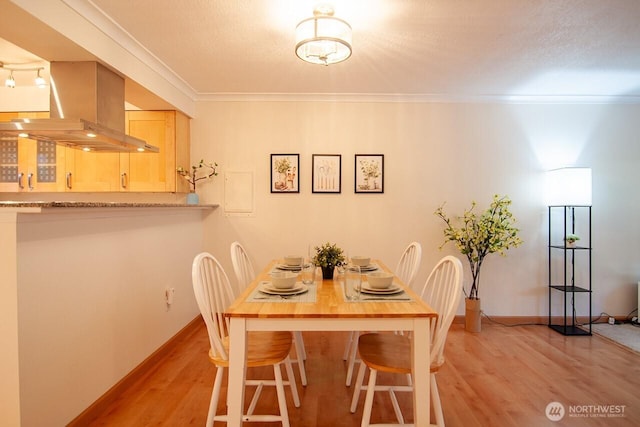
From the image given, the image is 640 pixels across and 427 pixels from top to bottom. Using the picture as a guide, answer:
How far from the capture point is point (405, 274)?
104 inches

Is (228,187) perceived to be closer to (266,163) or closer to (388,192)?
(266,163)

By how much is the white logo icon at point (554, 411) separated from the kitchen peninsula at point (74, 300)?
103 inches

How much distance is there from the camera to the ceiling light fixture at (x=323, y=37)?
189cm

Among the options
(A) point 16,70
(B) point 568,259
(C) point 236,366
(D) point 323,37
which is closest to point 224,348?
(C) point 236,366

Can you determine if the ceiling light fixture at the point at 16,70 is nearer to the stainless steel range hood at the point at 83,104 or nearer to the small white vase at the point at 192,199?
the stainless steel range hood at the point at 83,104

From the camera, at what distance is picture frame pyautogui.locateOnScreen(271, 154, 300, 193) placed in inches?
145

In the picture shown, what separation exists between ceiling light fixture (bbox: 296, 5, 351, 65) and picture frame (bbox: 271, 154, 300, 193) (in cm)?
164

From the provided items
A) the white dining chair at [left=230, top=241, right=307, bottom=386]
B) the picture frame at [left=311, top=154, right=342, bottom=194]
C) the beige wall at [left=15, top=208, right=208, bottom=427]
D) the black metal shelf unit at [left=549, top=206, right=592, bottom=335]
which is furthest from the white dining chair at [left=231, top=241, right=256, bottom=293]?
the black metal shelf unit at [left=549, top=206, right=592, bottom=335]

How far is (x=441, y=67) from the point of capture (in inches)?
116

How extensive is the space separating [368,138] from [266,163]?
1109 millimetres

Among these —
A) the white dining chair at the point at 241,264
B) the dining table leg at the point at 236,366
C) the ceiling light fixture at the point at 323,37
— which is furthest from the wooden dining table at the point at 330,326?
the ceiling light fixture at the point at 323,37

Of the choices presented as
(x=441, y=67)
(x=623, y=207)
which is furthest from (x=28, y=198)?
(x=623, y=207)

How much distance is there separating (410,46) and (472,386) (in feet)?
7.95

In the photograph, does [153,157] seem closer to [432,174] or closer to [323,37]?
[323,37]
